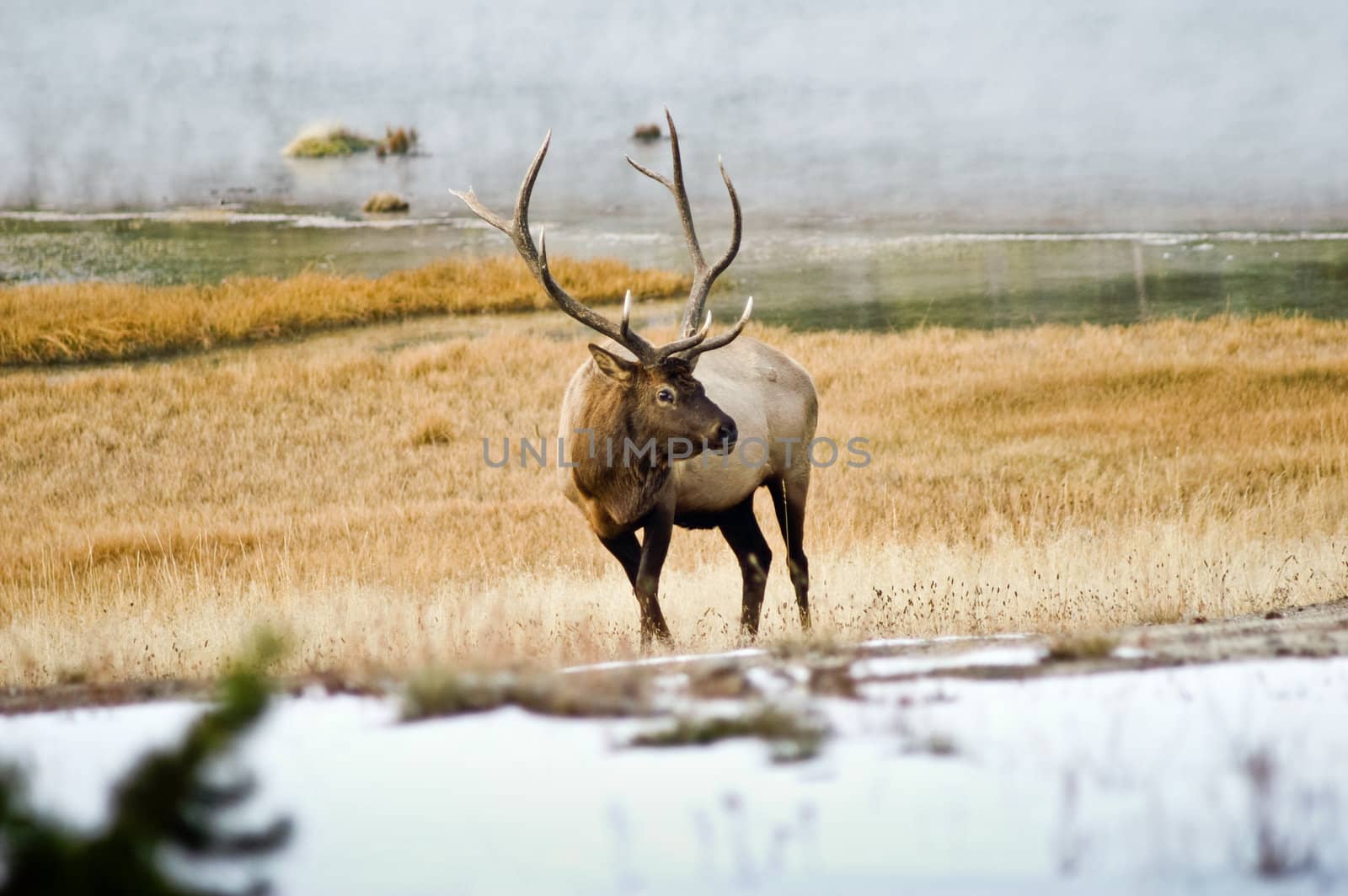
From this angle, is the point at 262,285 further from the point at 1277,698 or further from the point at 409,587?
the point at 1277,698

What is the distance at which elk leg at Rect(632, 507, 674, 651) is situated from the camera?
5562 mm

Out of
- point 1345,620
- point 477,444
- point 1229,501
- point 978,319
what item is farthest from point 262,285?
point 1345,620

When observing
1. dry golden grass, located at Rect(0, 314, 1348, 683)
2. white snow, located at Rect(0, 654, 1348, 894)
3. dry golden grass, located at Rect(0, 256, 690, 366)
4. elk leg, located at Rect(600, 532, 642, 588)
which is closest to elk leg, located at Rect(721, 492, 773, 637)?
dry golden grass, located at Rect(0, 314, 1348, 683)

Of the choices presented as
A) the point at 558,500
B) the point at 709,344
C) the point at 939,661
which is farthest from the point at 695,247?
the point at 558,500

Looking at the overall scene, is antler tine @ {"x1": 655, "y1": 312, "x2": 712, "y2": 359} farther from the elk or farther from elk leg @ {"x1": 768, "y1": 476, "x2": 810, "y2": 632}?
elk leg @ {"x1": 768, "y1": 476, "x2": 810, "y2": 632}

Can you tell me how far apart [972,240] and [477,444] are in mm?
12140

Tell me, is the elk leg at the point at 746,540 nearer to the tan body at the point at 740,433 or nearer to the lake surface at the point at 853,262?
the tan body at the point at 740,433

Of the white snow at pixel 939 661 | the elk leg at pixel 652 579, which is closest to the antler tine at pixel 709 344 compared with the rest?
the elk leg at pixel 652 579

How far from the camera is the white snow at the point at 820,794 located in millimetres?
2158

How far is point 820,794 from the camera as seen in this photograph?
237 cm

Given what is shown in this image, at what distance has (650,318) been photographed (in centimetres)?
1853

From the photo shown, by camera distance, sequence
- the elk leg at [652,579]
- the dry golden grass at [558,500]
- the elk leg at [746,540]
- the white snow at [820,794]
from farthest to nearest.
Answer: the elk leg at [746,540] → the dry golden grass at [558,500] → the elk leg at [652,579] → the white snow at [820,794]

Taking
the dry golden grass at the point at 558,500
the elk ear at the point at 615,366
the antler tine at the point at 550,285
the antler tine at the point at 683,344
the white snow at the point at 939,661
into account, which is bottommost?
the dry golden grass at the point at 558,500

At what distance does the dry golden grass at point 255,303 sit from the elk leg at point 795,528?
12.9 metres
